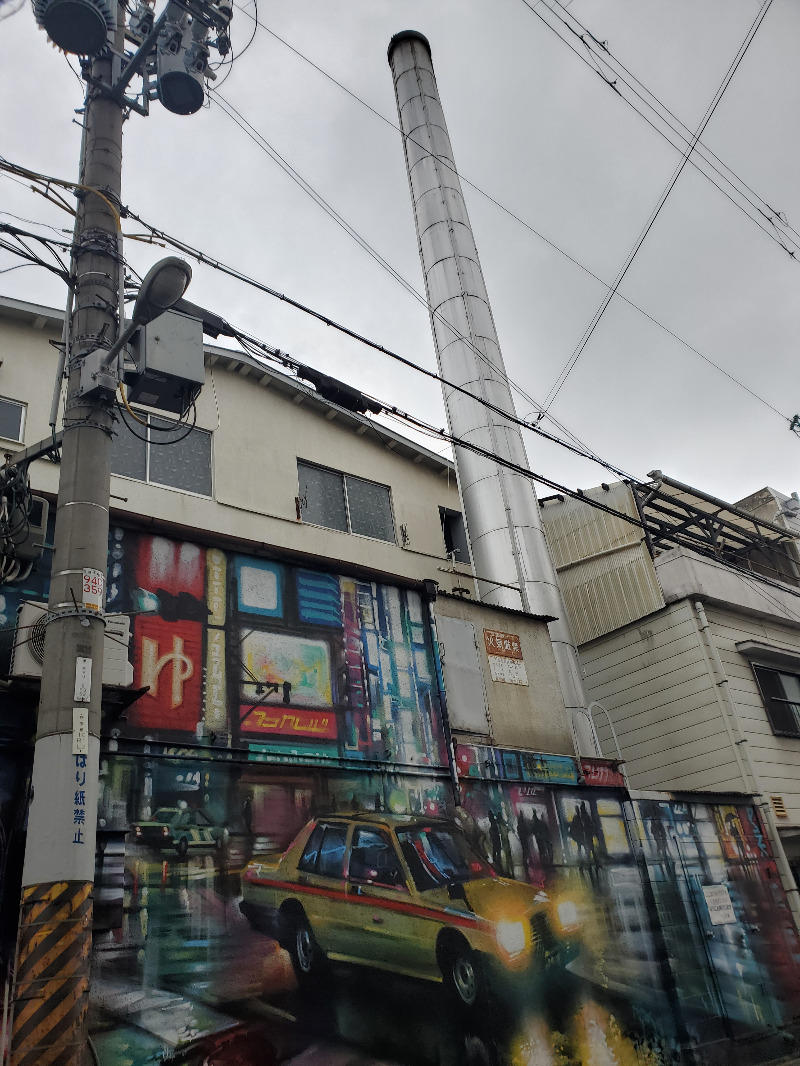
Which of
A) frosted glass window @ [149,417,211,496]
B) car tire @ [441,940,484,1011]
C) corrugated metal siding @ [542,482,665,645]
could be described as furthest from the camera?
corrugated metal siding @ [542,482,665,645]

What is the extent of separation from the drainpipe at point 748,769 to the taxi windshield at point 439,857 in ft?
24.9

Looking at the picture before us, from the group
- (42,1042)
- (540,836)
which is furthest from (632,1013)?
(42,1042)

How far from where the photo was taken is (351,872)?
9.82 metres

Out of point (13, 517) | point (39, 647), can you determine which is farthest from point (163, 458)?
point (39, 647)

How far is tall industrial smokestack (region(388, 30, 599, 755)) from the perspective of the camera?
Result: 16359 mm

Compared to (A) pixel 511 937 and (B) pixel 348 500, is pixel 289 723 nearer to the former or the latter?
(A) pixel 511 937

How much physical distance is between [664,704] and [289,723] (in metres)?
10.2

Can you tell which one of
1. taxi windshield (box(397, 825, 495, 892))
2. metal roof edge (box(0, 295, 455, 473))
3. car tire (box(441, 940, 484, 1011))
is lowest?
car tire (box(441, 940, 484, 1011))

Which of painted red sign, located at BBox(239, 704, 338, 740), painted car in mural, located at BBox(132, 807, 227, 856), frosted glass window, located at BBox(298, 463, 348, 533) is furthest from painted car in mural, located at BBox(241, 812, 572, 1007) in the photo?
frosted glass window, located at BBox(298, 463, 348, 533)

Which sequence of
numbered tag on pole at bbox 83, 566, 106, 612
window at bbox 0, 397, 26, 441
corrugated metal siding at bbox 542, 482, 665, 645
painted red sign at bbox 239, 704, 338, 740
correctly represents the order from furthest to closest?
corrugated metal siding at bbox 542, 482, 665, 645, window at bbox 0, 397, 26, 441, painted red sign at bbox 239, 704, 338, 740, numbered tag on pole at bbox 83, 566, 106, 612

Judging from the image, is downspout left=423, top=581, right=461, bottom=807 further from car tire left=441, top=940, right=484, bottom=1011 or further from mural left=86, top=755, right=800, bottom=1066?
car tire left=441, top=940, right=484, bottom=1011

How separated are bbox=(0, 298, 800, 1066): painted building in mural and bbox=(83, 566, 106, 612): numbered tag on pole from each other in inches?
55.2

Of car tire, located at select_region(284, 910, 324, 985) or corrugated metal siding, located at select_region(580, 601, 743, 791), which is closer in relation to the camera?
car tire, located at select_region(284, 910, 324, 985)

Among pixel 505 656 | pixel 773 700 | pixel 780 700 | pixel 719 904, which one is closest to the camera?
pixel 719 904
